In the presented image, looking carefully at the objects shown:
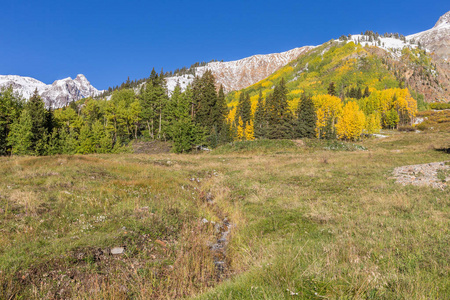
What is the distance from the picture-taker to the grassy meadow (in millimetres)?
4754

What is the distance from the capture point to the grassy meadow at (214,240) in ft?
15.6

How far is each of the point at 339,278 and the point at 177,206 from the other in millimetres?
8688

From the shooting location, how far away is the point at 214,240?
921 centimetres

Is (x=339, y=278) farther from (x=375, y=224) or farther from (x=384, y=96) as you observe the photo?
(x=384, y=96)

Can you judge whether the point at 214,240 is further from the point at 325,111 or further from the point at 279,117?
the point at 325,111

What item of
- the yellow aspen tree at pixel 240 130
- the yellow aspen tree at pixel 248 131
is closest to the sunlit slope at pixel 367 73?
the yellow aspen tree at pixel 240 130

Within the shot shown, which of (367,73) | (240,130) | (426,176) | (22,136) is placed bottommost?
(426,176)

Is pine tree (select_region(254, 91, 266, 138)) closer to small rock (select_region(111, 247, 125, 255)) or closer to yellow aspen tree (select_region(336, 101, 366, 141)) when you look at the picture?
yellow aspen tree (select_region(336, 101, 366, 141))

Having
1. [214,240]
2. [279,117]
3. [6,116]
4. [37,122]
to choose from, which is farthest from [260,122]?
[214,240]

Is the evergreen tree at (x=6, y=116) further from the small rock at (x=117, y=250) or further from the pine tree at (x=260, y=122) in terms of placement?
the pine tree at (x=260, y=122)

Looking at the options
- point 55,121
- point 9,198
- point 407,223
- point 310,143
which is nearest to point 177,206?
point 9,198

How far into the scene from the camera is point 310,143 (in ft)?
167

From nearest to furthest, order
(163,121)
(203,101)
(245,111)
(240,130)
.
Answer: (163,121), (203,101), (240,130), (245,111)

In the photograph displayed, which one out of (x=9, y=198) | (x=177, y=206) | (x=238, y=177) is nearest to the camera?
(x=9, y=198)
